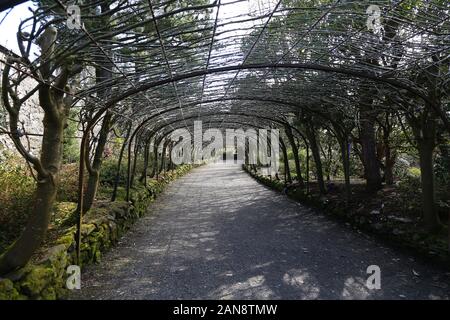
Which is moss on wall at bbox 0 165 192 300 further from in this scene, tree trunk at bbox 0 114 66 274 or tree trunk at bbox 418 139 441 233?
tree trunk at bbox 418 139 441 233

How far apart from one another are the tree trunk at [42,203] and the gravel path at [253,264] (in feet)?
2.20

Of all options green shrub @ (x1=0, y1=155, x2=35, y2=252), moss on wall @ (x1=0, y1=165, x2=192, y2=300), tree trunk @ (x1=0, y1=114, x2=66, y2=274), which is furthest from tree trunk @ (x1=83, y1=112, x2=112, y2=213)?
tree trunk @ (x1=0, y1=114, x2=66, y2=274)

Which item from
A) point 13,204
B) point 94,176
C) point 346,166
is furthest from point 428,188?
point 13,204

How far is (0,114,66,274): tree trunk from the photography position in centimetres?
293

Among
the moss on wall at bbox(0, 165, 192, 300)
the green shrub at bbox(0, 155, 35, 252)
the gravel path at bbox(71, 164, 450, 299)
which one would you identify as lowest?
the gravel path at bbox(71, 164, 450, 299)

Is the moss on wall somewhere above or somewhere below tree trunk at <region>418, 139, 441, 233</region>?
below

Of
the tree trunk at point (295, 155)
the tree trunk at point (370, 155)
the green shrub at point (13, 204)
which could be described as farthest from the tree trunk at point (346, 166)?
the green shrub at point (13, 204)

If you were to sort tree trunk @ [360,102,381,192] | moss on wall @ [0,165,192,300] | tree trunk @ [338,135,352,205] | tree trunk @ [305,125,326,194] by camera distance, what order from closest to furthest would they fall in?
moss on wall @ [0,165,192,300], tree trunk @ [338,135,352,205], tree trunk @ [360,102,381,192], tree trunk @ [305,125,326,194]

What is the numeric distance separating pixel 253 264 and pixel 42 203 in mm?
2440

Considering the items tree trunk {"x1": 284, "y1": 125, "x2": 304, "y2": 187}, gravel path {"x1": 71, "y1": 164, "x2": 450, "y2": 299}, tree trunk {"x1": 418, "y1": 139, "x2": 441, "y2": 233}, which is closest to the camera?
gravel path {"x1": 71, "y1": 164, "x2": 450, "y2": 299}

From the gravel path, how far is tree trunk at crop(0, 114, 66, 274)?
26.4 inches

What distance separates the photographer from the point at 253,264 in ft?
13.4

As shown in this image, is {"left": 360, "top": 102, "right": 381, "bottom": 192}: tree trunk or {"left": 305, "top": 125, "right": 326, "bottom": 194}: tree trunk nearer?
{"left": 360, "top": 102, "right": 381, "bottom": 192}: tree trunk
